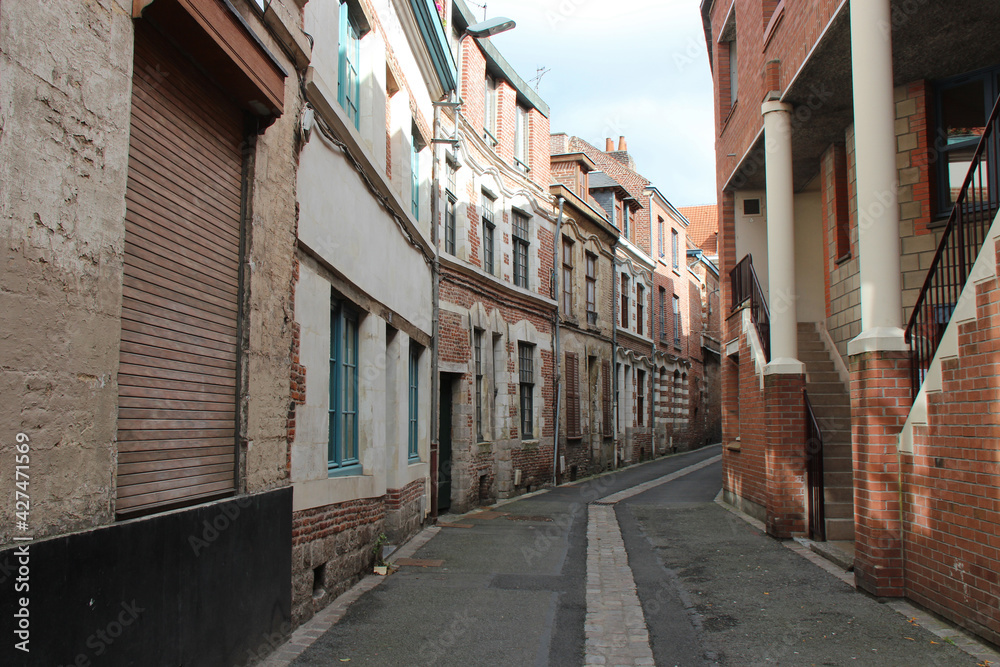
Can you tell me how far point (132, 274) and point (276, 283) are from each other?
159 centimetres

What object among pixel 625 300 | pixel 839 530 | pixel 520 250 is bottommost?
pixel 839 530

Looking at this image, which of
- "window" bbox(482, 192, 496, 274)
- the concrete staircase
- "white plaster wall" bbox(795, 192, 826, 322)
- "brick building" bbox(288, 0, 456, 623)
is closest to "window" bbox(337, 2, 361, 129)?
"brick building" bbox(288, 0, 456, 623)

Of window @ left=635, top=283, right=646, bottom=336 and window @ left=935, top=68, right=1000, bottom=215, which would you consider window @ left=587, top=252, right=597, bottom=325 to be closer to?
window @ left=635, top=283, right=646, bottom=336

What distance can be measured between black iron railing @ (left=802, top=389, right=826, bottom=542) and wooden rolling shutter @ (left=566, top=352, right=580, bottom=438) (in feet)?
34.4

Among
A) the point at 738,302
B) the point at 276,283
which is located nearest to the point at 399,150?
the point at 276,283

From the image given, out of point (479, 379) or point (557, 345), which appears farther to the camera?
point (557, 345)

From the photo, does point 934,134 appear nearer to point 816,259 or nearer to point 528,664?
point 816,259

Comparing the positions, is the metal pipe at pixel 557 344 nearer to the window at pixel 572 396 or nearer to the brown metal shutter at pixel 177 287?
the window at pixel 572 396

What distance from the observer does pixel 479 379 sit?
1496cm

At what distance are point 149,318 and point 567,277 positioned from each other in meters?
16.7

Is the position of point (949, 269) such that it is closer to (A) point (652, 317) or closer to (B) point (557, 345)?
(B) point (557, 345)

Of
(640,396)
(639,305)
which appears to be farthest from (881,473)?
(639,305)

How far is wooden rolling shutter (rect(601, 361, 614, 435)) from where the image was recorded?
2273 cm

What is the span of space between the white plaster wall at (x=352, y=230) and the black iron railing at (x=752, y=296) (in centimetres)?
489
